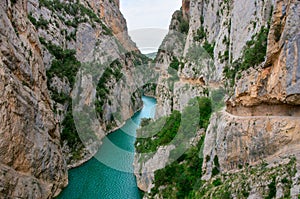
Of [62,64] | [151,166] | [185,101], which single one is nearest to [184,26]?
[185,101]

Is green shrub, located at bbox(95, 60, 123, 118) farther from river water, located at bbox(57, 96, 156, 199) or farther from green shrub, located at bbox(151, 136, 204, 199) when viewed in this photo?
green shrub, located at bbox(151, 136, 204, 199)

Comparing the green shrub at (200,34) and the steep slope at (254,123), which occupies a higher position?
the green shrub at (200,34)

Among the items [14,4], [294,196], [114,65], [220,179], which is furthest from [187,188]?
[114,65]

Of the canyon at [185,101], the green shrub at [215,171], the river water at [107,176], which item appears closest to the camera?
the canyon at [185,101]

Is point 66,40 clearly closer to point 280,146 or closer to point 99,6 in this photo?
point 99,6

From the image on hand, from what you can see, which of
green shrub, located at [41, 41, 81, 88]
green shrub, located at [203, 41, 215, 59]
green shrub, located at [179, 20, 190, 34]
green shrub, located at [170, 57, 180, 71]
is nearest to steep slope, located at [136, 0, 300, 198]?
green shrub, located at [203, 41, 215, 59]

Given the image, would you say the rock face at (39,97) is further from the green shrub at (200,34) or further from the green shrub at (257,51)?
the green shrub at (200,34)

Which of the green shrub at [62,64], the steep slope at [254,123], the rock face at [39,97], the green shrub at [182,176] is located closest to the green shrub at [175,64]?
the rock face at [39,97]
